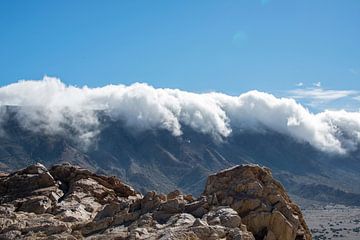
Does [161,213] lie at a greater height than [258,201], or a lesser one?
lesser

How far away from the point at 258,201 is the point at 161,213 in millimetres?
9322

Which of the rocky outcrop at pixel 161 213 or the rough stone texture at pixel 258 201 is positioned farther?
the rough stone texture at pixel 258 201

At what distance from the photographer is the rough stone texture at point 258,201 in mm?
53531

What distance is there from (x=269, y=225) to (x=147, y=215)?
431 inches

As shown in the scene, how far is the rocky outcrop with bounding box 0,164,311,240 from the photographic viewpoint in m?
48.8

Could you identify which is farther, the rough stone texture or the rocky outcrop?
the rough stone texture

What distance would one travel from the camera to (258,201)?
56.0 metres

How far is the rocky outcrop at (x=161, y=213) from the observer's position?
48844 mm

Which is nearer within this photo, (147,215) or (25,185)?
(147,215)

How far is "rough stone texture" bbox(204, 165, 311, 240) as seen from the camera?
5353cm

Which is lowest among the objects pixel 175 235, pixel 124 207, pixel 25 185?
pixel 175 235

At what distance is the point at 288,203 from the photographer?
5916 centimetres

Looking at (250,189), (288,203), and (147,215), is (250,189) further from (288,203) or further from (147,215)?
(147,215)

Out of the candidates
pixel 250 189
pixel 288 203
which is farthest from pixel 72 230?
pixel 288 203
